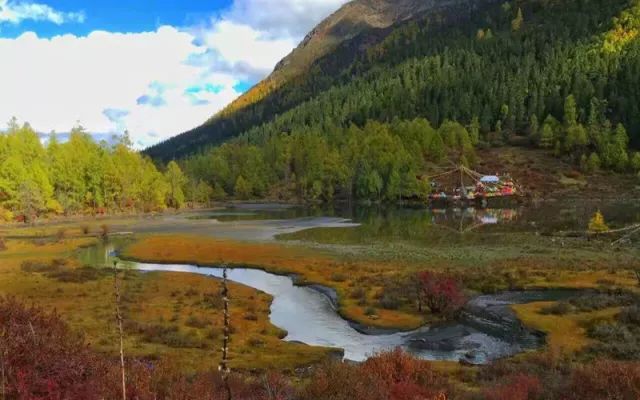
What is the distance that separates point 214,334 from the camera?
3036 cm

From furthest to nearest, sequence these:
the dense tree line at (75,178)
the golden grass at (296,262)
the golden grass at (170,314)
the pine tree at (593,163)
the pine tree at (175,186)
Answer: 1. the pine tree at (593,163)
2. the pine tree at (175,186)
3. the dense tree line at (75,178)
4. the golden grass at (296,262)
5. the golden grass at (170,314)

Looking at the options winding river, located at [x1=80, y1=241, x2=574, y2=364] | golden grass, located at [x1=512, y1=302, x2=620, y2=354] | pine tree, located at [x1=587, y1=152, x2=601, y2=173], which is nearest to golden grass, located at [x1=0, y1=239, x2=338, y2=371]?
winding river, located at [x1=80, y1=241, x2=574, y2=364]

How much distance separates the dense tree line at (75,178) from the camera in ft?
395

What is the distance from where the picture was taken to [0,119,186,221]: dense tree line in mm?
120438

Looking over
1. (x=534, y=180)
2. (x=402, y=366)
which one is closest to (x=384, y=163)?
(x=534, y=180)

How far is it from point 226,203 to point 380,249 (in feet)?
454

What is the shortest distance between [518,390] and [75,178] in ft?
467

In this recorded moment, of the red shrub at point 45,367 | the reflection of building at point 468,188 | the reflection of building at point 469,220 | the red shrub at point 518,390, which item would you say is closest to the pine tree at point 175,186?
the reflection of building at point 468,188

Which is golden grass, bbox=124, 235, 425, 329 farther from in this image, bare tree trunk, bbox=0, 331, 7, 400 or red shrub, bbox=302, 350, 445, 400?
bare tree trunk, bbox=0, 331, 7, 400

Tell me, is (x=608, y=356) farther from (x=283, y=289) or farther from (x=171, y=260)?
(x=171, y=260)

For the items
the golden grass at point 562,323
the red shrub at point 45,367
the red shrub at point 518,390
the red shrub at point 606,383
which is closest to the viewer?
the red shrub at point 45,367

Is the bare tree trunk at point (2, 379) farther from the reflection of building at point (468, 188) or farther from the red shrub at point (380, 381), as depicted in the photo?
the reflection of building at point (468, 188)

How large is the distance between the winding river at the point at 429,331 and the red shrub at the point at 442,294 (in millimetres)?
1047

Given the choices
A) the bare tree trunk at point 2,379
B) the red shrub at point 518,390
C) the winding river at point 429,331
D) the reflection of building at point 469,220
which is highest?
the bare tree trunk at point 2,379
